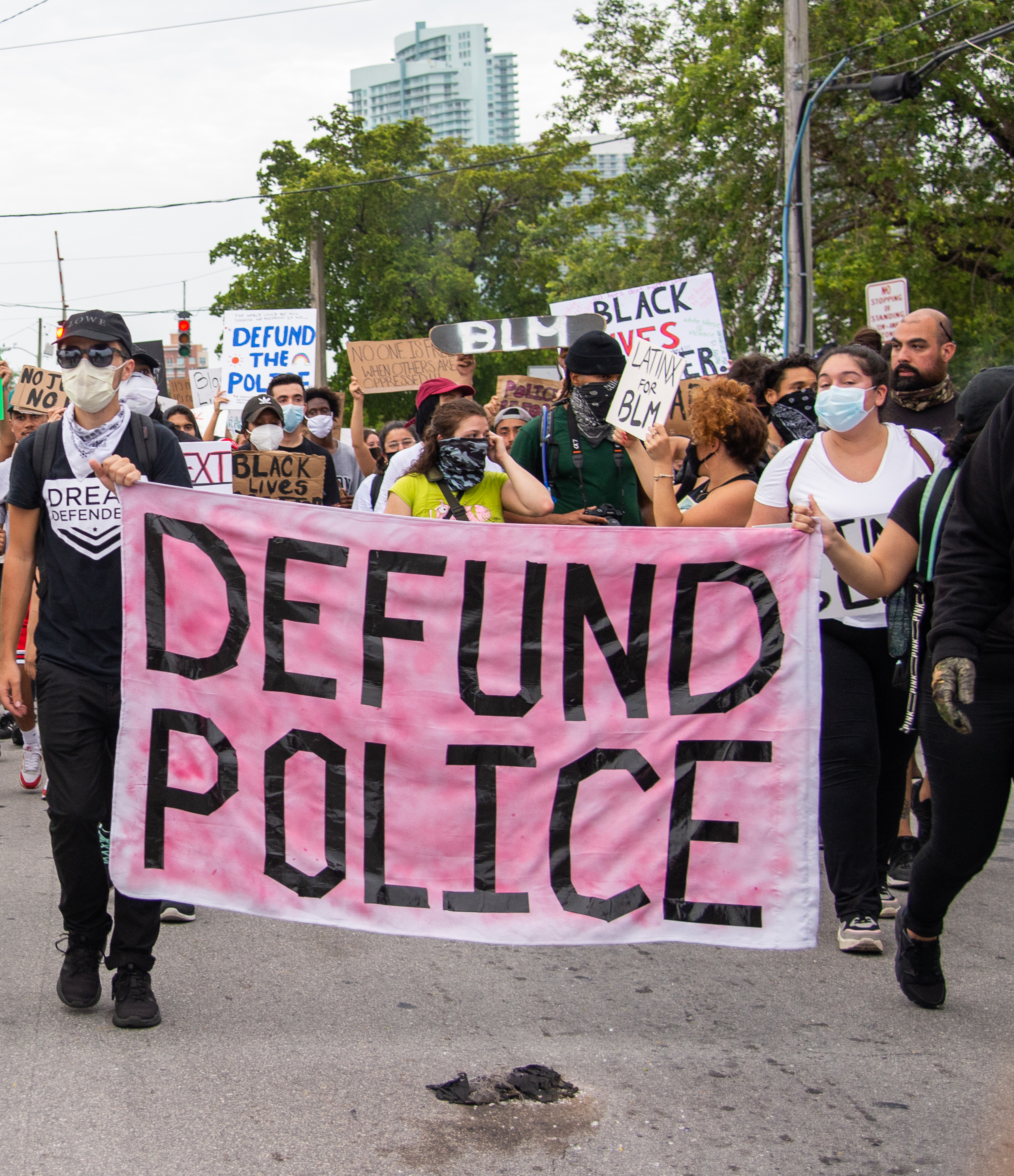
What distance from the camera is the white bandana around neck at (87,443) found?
417cm

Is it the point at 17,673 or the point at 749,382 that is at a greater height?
the point at 749,382

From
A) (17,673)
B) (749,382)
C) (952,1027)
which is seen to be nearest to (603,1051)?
(952,1027)

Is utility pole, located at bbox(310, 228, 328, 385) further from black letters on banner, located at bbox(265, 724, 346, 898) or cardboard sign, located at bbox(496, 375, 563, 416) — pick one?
black letters on banner, located at bbox(265, 724, 346, 898)

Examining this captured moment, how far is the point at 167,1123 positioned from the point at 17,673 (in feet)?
4.76

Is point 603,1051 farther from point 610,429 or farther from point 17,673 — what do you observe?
point 610,429

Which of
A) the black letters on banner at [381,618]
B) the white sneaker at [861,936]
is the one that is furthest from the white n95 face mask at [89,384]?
the white sneaker at [861,936]

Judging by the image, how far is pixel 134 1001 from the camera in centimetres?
403

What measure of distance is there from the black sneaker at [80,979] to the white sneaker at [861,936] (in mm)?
2459

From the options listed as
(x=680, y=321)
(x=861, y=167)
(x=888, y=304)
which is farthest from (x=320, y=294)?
(x=680, y=321)

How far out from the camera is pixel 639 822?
3945 millimetres

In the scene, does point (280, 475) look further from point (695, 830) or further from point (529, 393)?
point (695, 830)

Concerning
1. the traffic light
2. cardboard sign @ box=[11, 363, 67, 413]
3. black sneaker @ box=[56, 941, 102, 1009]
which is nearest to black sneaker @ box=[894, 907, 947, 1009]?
black sneaker @ box=[56, 941, 102, 1009]

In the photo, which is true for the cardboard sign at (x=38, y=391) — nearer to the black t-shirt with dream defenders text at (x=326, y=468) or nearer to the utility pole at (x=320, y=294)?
the black t-shirt with dream defenders text at (x=326, y=468)

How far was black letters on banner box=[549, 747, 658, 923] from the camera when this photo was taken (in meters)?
3.91
